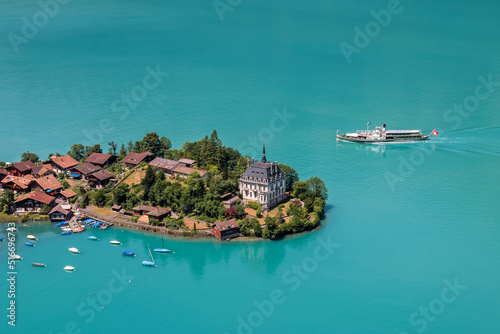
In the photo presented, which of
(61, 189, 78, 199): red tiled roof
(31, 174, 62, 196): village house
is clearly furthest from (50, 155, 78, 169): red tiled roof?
(61, 189, 78, 199): red tiled roof

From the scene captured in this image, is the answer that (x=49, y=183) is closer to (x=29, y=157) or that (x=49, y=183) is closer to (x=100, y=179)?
(x=100, y=179)

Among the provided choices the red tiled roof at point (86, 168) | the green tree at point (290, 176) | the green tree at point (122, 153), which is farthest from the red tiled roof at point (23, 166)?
the green tree at point (290, 176)

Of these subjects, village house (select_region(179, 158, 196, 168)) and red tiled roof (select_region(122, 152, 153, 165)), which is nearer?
village house (select_region(179, 158, 196, 168))

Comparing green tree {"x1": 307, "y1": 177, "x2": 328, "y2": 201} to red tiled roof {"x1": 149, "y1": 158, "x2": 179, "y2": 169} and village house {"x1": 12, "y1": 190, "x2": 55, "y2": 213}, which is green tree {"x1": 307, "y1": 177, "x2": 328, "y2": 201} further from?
village house {"x1": 12, "y1": 190, "x2": 55, "y2": 213}

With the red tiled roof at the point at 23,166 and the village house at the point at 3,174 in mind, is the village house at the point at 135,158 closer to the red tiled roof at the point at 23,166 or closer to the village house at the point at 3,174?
the red tiled roof at the point at 23,166

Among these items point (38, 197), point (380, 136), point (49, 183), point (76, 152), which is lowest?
point (38, 197)

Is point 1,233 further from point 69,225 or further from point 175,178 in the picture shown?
point 175,178

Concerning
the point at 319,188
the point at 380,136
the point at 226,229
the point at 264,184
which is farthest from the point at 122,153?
the point at 380,136
